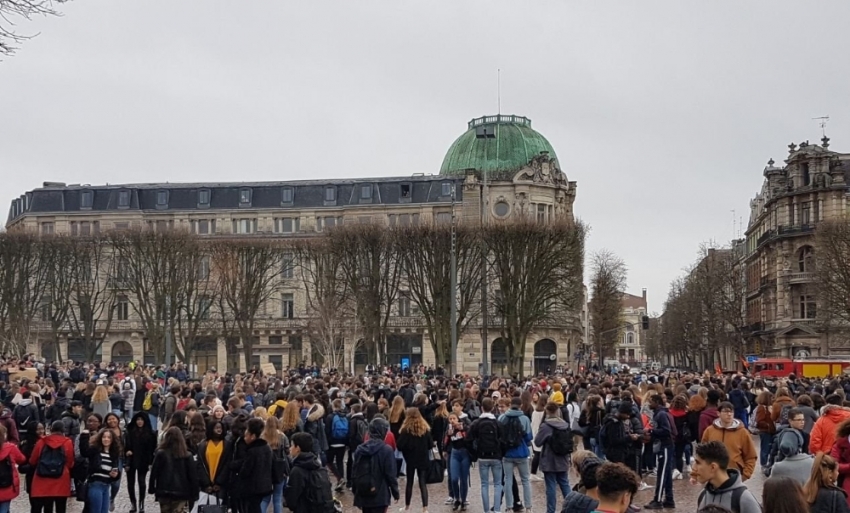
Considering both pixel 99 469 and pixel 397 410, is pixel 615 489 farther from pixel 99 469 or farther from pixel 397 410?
pixel 397 410

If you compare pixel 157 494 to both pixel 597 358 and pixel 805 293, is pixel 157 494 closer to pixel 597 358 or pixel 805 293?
pixel 805 293

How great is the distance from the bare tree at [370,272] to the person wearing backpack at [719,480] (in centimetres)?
4961

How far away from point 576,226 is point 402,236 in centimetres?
1018

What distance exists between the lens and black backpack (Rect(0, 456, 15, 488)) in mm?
12781

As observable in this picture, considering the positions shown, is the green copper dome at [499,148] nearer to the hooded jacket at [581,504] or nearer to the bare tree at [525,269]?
the bare tree at [525,269]

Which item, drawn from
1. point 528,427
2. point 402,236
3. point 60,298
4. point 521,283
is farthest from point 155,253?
point 528,427

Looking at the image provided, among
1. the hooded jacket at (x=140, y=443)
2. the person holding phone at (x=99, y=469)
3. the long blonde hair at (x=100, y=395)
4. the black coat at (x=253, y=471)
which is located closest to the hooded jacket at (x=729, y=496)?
the black coat at (x=253, y=471)

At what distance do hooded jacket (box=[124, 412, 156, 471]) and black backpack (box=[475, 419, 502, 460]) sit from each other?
4.97m

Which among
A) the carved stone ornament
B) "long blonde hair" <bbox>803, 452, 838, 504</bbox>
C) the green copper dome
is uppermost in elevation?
the green copper dome

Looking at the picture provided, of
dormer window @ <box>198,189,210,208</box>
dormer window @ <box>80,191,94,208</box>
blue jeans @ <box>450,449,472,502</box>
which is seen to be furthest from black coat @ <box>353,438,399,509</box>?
dormer window @ <box>80,191,94,208</box>

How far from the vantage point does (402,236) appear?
5800 cm

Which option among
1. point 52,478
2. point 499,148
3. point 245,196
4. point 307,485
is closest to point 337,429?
point 52,478

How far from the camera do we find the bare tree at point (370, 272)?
58.1 metres

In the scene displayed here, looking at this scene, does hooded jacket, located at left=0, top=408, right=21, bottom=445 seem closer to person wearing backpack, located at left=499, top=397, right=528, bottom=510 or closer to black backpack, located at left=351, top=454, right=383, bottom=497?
black backpack, located at left=351, top=454, right=383, bottom=497
